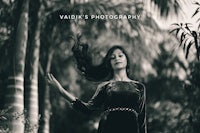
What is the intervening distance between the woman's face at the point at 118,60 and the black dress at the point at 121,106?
263mm

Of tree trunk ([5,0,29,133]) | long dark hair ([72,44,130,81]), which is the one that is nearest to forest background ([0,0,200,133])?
tree trunk ([5,0,29,133])

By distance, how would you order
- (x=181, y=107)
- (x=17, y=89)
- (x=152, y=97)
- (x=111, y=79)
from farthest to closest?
(x=152, y=97) < (x=181, y=107) < (x=17, y=89) < (x=111, y=79)

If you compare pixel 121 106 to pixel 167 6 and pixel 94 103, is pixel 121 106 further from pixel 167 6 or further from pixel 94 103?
pixel 167 6

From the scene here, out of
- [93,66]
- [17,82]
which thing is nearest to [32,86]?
A: [17,82]

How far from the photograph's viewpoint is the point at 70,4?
10.0m

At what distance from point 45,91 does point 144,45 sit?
7.84ft

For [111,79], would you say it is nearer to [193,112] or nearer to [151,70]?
[193,112]

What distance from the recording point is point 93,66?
8422 mm

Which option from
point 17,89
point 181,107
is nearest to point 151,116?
point 181,107

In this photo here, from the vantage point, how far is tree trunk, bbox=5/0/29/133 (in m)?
8.70

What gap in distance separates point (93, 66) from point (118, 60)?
582 millimetres

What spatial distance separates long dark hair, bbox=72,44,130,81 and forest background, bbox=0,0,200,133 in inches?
23.2

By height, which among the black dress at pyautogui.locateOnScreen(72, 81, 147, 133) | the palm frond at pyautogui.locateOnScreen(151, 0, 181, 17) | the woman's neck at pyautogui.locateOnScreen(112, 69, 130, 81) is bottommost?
the black dress at pyautogui.locateOnScreen(72, 81, 147, 133)

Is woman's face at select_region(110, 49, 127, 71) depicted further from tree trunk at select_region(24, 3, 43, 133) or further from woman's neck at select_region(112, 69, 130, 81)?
tree trunk at select_region(24, 3, 43, 133)
